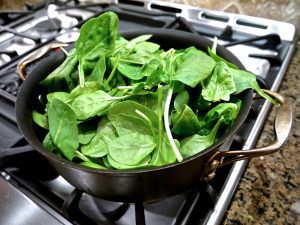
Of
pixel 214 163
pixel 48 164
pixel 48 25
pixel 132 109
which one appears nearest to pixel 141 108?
pixel 132 109

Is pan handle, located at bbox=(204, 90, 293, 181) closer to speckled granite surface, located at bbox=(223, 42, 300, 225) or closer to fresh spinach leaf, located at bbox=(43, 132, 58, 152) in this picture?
speckled granite surface, located at bbox=(223, 42, 300, 225)

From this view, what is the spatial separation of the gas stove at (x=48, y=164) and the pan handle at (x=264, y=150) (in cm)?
3

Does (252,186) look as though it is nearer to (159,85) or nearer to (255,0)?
(159,85)

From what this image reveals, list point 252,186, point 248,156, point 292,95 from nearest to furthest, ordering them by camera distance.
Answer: point 248,156
point 252,186
point 292,95

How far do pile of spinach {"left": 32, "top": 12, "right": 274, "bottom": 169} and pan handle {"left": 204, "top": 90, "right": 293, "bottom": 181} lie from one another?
0.03 meters

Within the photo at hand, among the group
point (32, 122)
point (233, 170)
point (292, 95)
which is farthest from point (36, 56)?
point (292, 95)

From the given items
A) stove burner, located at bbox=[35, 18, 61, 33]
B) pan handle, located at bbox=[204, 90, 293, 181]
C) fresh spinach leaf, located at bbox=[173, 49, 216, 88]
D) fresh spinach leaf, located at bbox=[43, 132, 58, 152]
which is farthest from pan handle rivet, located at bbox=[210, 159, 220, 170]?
stove burner, located at bbox=[35, 18, 61, 33]

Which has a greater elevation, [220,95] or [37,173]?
[220,95]

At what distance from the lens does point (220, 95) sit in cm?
42

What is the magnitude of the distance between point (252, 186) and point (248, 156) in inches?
5.1

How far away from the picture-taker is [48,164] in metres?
0.54

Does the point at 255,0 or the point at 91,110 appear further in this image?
the point at 255,0

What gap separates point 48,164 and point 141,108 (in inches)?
9.6

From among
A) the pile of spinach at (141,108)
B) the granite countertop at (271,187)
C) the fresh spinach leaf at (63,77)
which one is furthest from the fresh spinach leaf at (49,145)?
the granite countertop at (271,187)
